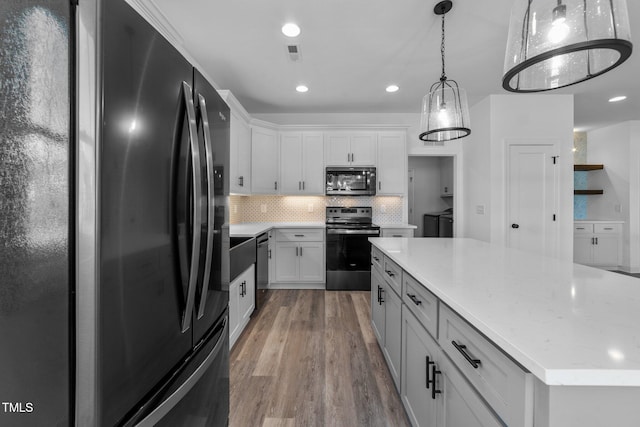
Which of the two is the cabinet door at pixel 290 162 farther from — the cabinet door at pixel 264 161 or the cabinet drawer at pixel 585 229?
the cabinet drawer at pixel 585 229

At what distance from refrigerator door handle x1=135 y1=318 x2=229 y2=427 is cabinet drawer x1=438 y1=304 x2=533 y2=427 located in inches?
35.8

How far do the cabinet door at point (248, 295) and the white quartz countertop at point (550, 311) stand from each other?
1649mm

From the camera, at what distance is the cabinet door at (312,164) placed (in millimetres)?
4242

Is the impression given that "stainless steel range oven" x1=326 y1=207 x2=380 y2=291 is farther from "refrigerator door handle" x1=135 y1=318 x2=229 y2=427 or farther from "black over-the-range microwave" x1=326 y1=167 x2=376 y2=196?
"refrigerator door handle" x1=135 y1=318 x2=229 y2=427

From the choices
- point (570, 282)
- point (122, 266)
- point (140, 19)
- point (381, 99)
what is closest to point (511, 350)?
point (570, 282)

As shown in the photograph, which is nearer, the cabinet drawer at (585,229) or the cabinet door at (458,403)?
the cabinet door at (458,403)

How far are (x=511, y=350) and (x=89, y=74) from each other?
111 centimetres

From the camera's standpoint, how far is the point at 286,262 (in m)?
4.02

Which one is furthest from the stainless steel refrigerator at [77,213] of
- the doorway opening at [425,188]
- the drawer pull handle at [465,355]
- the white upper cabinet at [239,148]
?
the doorway opening at [425,188]

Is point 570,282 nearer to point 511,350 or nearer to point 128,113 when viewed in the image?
point 511,350

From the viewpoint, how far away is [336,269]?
3947mm

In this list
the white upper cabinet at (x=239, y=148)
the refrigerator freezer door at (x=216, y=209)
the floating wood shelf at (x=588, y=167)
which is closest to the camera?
the refrigerator freezer door at (x=216, y=209)

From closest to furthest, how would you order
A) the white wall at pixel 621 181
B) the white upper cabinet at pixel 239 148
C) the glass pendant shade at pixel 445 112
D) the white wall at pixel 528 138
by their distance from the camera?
the glass pendant shade at pixel 445 112
the white upper cabinet at pixel 239 148
the white wall at pixel 528 138
the white wall at pixel 621 181

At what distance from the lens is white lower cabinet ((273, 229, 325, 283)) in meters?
4.02
